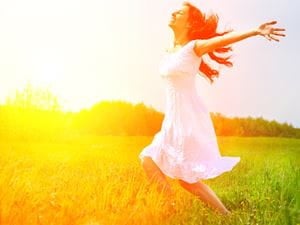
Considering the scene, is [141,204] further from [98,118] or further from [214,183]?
[98,118]

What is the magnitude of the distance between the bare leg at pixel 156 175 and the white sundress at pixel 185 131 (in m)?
0.03

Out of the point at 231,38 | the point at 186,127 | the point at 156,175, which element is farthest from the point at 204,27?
the point at 156,175

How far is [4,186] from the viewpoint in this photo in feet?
17.1

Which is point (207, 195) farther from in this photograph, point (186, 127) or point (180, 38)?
point (180, 38)

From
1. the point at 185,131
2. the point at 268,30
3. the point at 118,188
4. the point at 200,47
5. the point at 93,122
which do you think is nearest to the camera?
the point at 268,30

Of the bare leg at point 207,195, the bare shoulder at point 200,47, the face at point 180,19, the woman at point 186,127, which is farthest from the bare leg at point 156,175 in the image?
the face at point 180,19

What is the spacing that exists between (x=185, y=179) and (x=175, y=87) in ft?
1.88

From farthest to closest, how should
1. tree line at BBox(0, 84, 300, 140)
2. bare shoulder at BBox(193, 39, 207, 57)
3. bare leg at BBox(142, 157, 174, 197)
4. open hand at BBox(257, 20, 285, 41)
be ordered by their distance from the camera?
tree line at BBox(0, 84, 300, 140) < bare leg at BBox(142, 157, 174, 197) < bare shoulder at BBox(193, 39, 207, 57) < open hand at BBox(257, 20, 285, 41)

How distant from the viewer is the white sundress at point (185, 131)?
5281 millimetres

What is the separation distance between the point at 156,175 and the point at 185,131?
33 cm

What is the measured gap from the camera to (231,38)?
16.2 ft

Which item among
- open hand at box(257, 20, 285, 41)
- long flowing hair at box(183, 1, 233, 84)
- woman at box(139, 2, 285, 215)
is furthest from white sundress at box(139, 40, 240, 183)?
open hand at box(257, 20, 285, 41)

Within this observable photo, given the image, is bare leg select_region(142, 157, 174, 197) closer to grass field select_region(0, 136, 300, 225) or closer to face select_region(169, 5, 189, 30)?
grass field select_region(0, 136, 300, 225)

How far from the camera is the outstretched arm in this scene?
4.61 meters
